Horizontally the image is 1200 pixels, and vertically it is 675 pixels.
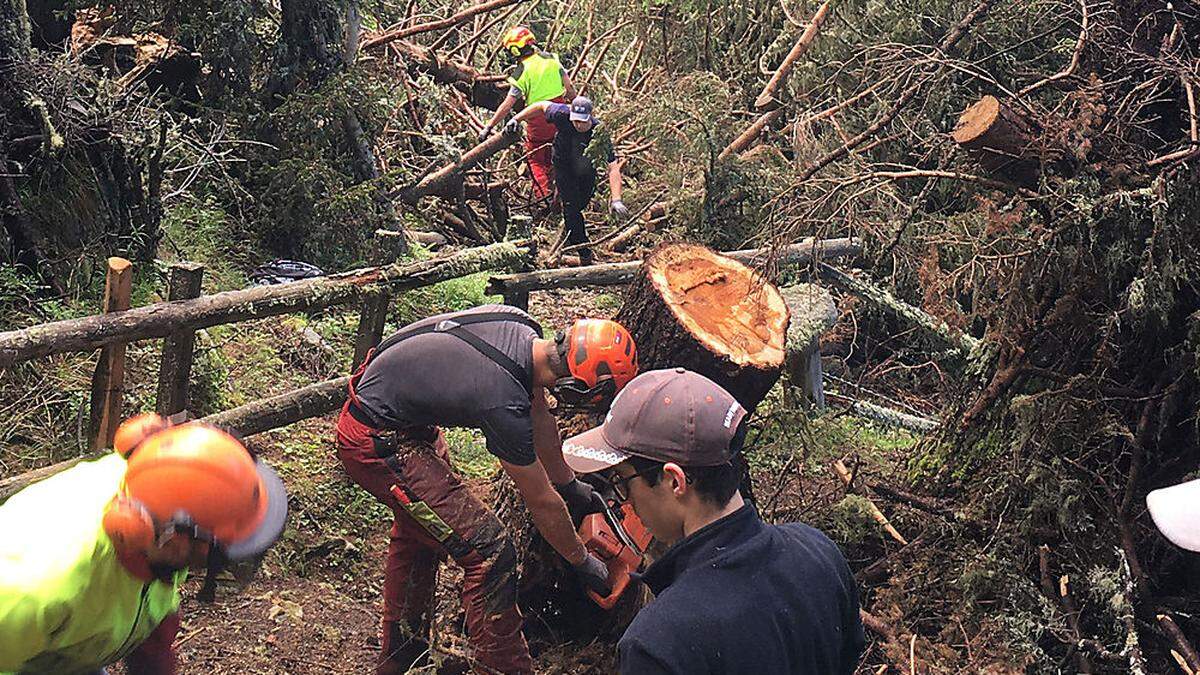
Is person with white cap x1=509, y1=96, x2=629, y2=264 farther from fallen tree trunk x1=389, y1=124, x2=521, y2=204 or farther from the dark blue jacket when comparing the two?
the dark blue jacket

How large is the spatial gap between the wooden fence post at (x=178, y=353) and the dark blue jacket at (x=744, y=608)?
11.1ft

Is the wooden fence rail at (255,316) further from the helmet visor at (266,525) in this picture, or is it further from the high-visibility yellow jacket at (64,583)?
the helmet visor at (266,525)

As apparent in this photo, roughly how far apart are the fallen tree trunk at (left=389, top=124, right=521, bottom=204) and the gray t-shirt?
563 cm

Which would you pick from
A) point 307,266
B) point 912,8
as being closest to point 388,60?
point 307,266

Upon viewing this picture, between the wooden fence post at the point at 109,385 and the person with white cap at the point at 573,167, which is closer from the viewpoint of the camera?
the wooden fence post at the point at 109,385

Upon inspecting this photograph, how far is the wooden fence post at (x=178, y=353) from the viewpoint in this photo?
16.0ft

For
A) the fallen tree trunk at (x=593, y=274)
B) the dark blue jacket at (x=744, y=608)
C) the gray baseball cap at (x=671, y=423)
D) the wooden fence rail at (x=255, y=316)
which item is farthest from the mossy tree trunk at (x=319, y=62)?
the dark blue jacket at (x=744, y=608)

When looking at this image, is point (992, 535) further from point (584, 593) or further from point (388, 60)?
point (388, 60)

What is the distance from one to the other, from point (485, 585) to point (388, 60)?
7.57m

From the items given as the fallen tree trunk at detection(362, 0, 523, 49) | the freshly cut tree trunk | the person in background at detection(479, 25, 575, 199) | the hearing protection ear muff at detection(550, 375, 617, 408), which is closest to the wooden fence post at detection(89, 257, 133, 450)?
the hearing protection ear muff at detection(550, 375, 617, 408)

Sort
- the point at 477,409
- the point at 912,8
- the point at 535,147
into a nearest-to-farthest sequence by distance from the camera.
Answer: the point at 477,409, the point at 912,8, the point at 535,147

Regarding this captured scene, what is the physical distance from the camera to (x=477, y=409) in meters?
3.99

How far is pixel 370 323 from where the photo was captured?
5.89 m

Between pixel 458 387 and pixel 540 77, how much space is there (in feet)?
20.9
